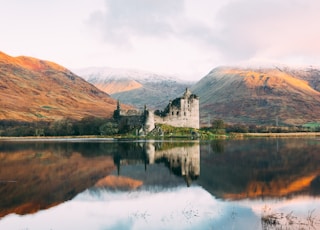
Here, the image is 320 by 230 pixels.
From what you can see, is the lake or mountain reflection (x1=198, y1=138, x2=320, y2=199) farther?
mountain reflection (x1=198, y1=138, x2=320, y2=199)

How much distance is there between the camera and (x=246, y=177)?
2948cm

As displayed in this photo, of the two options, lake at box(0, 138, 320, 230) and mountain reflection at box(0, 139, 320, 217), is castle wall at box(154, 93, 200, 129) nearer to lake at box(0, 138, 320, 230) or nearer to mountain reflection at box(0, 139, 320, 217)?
mountain reflection at box(0, 139, 320, 217)

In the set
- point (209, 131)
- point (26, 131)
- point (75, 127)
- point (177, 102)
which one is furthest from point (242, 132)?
point (26, 131)

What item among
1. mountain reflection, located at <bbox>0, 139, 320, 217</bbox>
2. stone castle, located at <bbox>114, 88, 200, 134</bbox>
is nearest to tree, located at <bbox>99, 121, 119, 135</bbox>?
stone castle, located at <bbox>114, 88, 200, 134</bbox>

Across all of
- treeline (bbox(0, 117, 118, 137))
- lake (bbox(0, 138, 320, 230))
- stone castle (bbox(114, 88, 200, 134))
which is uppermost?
stone castle (bbox(114, 88, 200, 134))

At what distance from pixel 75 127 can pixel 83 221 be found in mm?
100685

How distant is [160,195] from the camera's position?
23781 mm

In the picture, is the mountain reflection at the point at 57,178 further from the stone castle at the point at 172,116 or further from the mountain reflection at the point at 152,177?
the stone castle at the point at 172,116

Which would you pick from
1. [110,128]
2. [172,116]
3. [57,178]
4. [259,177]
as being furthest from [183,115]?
[57,178]

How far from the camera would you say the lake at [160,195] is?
1736cm

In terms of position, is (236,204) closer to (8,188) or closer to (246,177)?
(246,177)

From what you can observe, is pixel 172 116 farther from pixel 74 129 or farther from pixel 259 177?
pixel 259 177

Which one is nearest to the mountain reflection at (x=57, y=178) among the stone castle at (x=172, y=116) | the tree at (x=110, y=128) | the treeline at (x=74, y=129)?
the stone castle at (x=172, y=116)

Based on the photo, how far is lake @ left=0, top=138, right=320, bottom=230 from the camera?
683 inches
